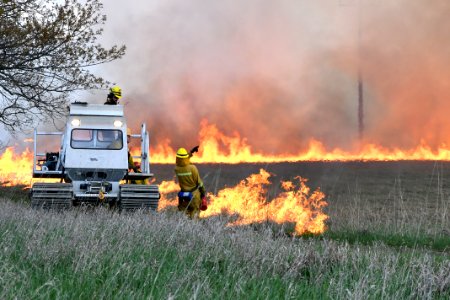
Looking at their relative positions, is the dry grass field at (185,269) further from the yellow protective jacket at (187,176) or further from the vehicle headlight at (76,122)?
the vehicle headlight at (76,122)

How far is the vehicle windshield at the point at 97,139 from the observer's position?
15953 millimetres

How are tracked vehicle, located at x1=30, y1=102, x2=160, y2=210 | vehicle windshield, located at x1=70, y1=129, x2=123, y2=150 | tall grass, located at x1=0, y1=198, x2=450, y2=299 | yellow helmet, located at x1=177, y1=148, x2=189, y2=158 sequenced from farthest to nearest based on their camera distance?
vehicle windshield, located at x1=70, y1=129, x2=123, y2=150 < tracked vehicle, located at x1=30, y1=102, x2=160, y2=210 < yellow helmet, located at x1=177, y1=148, x2=189, y2=158 < tall grass, located at x1=0, y1=198, x2=450, y2=299

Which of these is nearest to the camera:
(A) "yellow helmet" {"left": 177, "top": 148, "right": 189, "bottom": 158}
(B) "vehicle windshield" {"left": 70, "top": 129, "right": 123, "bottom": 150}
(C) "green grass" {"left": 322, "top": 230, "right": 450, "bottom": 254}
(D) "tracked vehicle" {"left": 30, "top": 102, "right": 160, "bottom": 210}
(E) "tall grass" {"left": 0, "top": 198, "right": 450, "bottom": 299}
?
(E) "tall grass" {"left": 0, "top": 198, "right": 450, "bottom": 299}

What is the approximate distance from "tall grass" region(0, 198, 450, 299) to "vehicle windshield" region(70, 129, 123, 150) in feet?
22.9

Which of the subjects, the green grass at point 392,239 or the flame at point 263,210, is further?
the flame at point 263,210

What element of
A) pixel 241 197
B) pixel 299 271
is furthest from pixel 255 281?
pixel 241 197

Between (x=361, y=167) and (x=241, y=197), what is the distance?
54449 mm

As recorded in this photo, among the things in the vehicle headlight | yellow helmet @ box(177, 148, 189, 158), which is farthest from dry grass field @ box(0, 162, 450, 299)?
the vehicle headlight

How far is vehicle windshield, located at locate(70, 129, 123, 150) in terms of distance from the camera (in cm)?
1595

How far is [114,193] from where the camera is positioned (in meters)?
15.6

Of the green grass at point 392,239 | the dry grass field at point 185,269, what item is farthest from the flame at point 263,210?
the dry grass field at point 185,269

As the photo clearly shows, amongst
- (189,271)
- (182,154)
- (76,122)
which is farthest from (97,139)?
(189,271)

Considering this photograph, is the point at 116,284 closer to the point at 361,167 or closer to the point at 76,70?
the point at 76,70

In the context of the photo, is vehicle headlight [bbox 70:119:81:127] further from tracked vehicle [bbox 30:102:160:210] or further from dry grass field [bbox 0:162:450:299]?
dry grass field [bbox 0:162:450:299]
